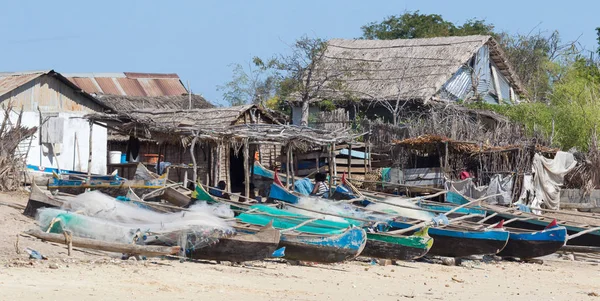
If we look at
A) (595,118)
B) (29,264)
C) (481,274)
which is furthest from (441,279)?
(595,118)

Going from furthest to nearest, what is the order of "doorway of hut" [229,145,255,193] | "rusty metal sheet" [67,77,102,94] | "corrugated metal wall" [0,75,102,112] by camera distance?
"rusty metal sheet" [67,77,102,94], "doorway of hut" [229,145,255,193], "corrugated metal wall" [0,75,102,112]

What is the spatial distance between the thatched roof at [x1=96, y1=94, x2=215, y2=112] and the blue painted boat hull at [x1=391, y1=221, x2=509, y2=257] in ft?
45.4

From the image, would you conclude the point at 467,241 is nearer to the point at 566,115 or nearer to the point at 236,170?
the point at 236,170

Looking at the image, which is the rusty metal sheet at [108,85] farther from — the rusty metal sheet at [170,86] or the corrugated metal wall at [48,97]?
the corrugated metal wall at [48,97]

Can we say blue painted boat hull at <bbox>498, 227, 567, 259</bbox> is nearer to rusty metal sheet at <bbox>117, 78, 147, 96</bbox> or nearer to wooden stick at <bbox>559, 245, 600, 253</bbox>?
wooden stick at <bbox>559, 245, 600, 253</bbox>

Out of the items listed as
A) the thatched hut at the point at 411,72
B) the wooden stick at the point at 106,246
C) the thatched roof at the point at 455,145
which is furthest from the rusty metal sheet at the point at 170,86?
the wooden stick at the point at 106,246

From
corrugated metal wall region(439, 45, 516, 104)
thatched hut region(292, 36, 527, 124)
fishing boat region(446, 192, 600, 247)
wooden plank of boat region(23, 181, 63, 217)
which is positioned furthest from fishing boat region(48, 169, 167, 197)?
corrugated metal wall region(439, 45, 516, 104)

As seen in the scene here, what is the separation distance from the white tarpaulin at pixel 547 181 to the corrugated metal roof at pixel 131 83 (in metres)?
13.9

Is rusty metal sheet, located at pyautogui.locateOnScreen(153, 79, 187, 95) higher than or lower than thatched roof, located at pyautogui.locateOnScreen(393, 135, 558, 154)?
higher

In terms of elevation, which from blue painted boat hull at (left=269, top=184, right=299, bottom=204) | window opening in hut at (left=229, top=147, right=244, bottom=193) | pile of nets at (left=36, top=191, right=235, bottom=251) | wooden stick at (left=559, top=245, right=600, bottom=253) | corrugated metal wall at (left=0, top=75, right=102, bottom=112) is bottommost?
wooden stick at (left=559, top=245, right=600, bottom=253)

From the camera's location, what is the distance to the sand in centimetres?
879

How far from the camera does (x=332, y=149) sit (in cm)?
2131

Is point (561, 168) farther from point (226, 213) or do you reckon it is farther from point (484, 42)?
point (226, 213)

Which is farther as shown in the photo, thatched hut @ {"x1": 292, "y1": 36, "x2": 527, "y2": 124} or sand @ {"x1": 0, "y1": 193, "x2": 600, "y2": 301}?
thatched hut @ {"x1": 292, "y1": 36, "x2": 527, "y2": 124}
